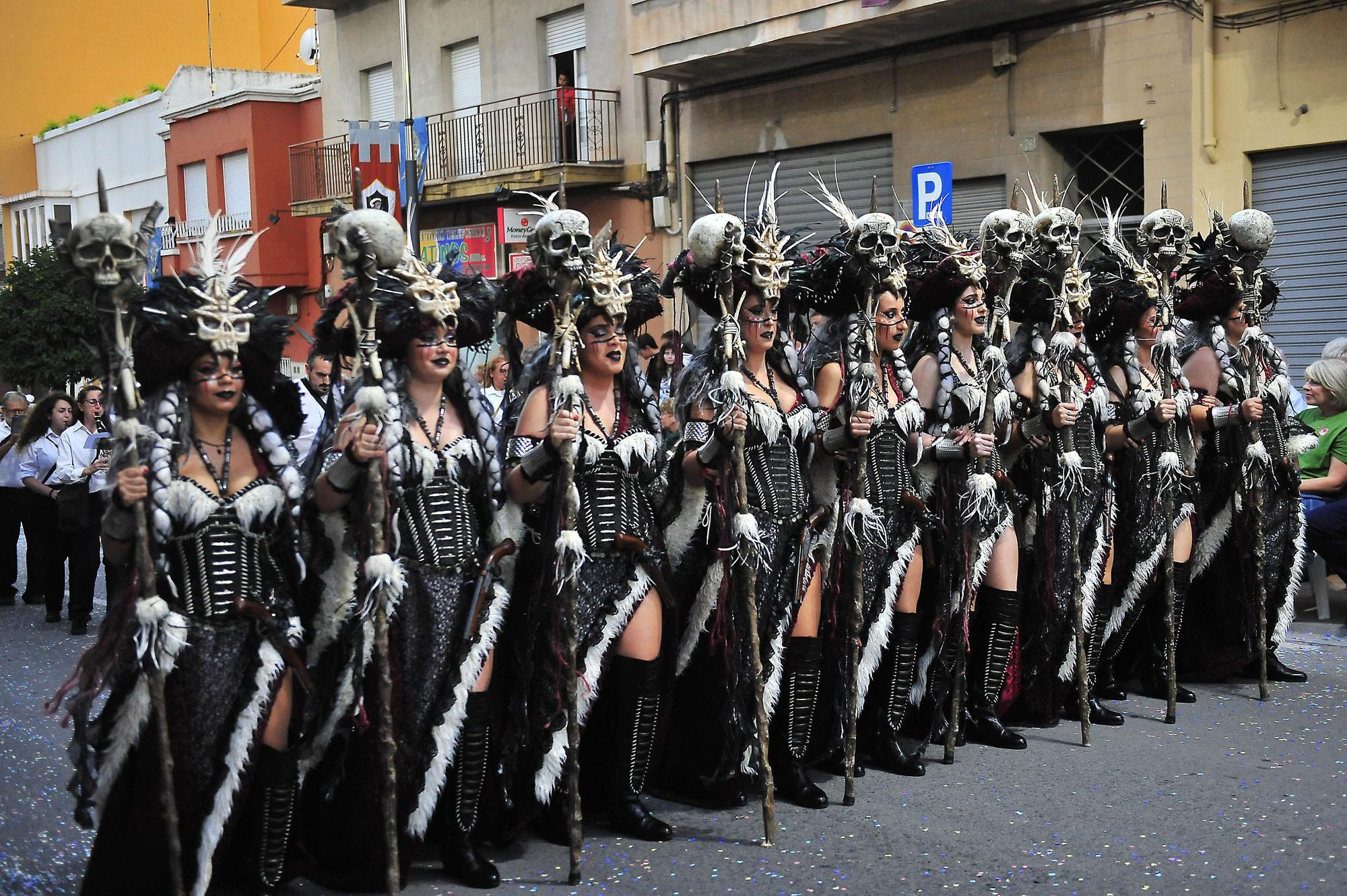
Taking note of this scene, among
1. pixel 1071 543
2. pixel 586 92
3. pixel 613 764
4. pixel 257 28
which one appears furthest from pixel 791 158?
pixel 257 28

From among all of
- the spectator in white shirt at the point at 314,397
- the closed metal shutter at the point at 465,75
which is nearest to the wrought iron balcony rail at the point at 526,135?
the closed metal shutter at the point at 465,75

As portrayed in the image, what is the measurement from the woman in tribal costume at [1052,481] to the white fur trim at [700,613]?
5.89 feet

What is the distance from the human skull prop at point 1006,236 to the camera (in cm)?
642

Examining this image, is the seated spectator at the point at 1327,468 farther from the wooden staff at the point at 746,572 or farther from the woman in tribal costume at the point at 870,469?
the wooden staff at the point at 746,572

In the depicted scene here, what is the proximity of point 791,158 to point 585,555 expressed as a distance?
1262cm

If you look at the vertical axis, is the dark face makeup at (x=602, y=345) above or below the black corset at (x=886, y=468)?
above

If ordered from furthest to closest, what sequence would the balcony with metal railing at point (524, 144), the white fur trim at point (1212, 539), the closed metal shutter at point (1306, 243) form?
the balcony with metal railing at point (524, 144) → the closed metal shutter at point (1306, 243) → the white fur trim at point (1212, 539)

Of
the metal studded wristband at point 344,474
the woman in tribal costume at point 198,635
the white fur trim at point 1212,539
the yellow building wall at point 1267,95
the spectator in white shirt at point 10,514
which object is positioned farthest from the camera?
the yellow building wall at point 1267,95

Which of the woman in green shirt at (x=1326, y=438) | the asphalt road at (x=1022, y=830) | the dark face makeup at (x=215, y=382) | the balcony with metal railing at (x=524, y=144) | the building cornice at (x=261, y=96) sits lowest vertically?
the asphalt road at (x=1022, y=830)

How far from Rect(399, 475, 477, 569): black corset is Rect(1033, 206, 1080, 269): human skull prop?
3.03 metres

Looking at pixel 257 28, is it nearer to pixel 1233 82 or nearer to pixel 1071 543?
pixel 1233 82

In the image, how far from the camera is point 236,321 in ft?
14.9

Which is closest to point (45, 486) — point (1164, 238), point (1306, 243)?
point (1164, 238)

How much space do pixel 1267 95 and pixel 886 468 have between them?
790 cm
